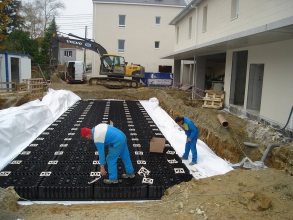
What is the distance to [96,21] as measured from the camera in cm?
3103

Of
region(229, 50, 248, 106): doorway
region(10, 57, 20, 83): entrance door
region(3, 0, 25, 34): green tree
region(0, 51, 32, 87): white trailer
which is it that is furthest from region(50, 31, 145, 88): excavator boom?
region(3, 0, 25, 34): green tree

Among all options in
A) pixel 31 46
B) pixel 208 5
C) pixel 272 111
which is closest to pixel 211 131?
pixel 272 111

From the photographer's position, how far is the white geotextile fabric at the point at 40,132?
7.01 metres

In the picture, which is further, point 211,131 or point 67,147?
point 211,131

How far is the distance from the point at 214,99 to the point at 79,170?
8461mm

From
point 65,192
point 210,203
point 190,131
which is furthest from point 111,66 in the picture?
point 210,203

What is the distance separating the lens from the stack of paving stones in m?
5.46

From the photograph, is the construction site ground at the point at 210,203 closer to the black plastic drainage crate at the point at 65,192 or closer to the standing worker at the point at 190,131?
the black plastic drainage crate at the point at 65,192

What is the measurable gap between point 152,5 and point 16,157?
91.9 feet

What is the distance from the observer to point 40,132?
31.9 feet

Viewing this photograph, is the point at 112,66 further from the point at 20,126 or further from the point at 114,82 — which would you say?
the point at 20,126

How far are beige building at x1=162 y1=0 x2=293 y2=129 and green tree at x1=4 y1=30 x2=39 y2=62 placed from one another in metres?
24.0

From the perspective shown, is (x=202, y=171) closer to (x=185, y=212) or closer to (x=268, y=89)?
(x=185, y=212)

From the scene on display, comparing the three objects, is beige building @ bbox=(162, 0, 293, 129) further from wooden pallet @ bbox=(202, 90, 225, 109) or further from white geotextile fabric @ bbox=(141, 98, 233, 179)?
white geotextile fabric @ bbox=(141, 98, 233, 179)
